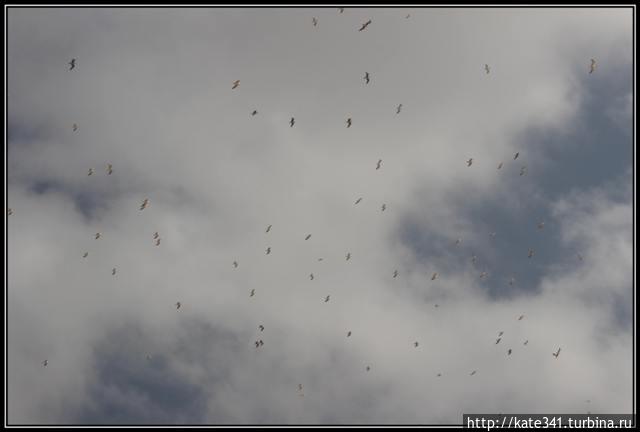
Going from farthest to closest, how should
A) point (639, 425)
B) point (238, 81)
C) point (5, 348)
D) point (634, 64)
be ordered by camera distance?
point (5, 348) < point (639, 425) < point (634, 64) < point (238, 81)

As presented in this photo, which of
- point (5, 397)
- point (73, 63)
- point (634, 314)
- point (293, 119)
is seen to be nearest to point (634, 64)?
point (634, 314)

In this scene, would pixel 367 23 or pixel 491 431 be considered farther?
pixel 491 431

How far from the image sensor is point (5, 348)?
436ft

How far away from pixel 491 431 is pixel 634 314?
56489 mm

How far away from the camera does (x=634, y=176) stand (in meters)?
115

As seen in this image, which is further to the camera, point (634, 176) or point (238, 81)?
point (634, 176)

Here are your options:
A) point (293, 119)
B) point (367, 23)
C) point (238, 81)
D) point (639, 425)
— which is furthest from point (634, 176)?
point (238, 81)

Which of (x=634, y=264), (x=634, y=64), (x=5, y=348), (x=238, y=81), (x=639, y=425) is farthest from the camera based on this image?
(x=5, y=348)

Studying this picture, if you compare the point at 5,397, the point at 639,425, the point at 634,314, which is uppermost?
the point at 634,314

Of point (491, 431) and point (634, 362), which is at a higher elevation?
point (634, 362)

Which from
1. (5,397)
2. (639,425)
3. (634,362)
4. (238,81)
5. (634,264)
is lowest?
(5,397)

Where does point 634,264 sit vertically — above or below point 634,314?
above

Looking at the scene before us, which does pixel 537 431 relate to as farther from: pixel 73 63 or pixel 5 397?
pixel 5 397

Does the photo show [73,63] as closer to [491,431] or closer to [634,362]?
[491,431]
